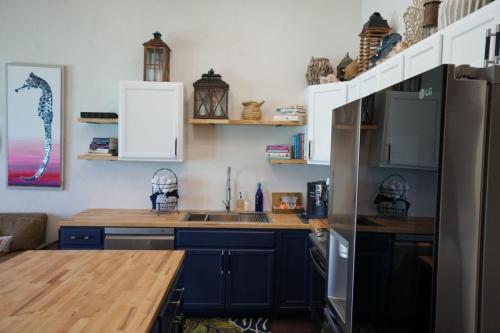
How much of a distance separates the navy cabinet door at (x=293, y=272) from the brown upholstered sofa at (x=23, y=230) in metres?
2.48

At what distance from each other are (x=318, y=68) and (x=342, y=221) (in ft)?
7.29

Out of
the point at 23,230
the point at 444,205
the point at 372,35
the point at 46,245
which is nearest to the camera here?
the point at 444,205

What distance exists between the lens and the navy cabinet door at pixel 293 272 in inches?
110

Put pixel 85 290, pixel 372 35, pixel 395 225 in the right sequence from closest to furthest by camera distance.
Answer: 1. pixel 395 225
2. pixel 85 290
3. pixel 372 35

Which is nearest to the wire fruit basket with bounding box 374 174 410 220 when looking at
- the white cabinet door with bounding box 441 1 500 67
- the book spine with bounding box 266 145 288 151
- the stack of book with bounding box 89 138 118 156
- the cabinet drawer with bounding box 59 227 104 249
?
the white cabinet door with bounding box 441 1 500 67

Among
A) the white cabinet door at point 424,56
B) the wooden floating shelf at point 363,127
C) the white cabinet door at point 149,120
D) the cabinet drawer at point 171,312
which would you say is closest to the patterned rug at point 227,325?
the cabinet drawer at point 171,312

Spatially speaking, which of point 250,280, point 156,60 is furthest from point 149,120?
point 250,280

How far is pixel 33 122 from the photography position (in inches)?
126

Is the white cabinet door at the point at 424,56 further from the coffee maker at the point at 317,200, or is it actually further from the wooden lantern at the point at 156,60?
the wooden lantern at the point at 156,60

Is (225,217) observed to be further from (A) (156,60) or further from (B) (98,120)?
(A) (156,60)

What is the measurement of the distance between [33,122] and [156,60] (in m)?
1.47

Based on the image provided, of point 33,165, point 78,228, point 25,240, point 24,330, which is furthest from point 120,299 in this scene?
point 33,165

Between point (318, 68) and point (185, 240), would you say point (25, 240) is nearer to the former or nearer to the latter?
point (185, 240)

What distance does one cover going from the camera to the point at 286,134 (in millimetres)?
3371
